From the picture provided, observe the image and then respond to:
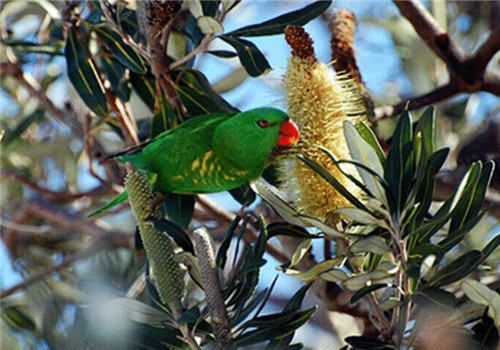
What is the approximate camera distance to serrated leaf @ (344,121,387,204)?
4.10 ft

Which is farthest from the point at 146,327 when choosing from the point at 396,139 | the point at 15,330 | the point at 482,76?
the point at 15,330

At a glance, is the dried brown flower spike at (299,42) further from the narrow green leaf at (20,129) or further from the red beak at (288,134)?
the narrow green leaf at (20,129)

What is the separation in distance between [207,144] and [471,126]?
188 centimetres

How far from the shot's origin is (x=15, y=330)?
271 centimetres

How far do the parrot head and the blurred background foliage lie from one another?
0.05 meters

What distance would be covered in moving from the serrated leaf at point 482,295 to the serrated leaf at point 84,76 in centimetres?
110

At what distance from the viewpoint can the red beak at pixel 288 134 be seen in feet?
4.79

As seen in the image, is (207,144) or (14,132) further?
(14,132)

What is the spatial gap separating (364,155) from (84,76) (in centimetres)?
98

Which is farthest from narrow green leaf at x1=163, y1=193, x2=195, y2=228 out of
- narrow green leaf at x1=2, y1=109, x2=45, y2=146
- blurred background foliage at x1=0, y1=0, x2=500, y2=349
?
narrow green leaf at x1=2, y1=109, x2=45, y2=146

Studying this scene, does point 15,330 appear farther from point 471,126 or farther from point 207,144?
point 471,126

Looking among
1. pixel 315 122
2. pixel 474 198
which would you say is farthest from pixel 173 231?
pixel 474 198

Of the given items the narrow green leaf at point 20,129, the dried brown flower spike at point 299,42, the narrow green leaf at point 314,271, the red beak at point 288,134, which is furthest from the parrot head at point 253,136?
the narrow green leaf at point 20,129

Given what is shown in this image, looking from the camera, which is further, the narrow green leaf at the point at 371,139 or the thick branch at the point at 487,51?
the thick branch at the point at 487,51
